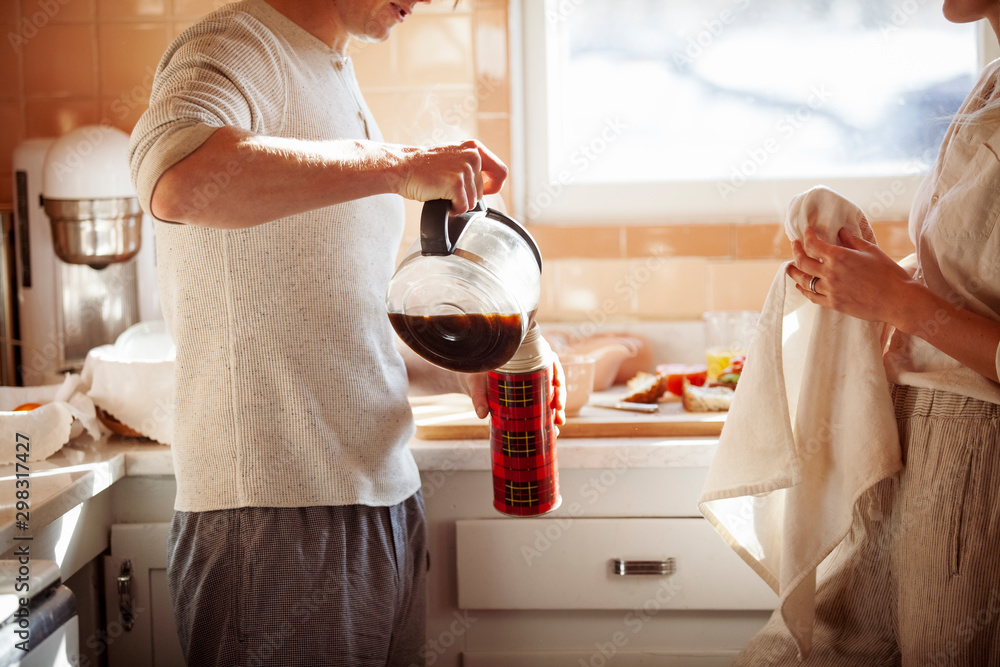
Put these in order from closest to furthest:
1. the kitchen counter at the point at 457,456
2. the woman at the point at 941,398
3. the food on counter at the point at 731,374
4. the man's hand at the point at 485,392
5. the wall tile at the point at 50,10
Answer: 1. the woman at the point at 941,398
2. the man's hand at the point at 485,392
3. the kitchen counter at the point at 457,456
4. the food on counter at the point at 731,374
5. the wall tile at the point at 50,10

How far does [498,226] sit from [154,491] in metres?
0.74

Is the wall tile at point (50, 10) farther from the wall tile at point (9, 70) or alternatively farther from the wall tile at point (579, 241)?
the wall tile at point (579, 241)

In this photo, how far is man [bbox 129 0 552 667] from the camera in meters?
0.93

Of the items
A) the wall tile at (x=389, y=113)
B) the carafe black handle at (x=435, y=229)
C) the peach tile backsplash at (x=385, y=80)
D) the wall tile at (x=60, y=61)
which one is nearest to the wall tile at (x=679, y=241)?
the peach tile backsplash at (x=385, y=80)

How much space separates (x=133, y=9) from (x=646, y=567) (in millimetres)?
1409

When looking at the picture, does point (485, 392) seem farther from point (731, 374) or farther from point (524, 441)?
point (731, 374)

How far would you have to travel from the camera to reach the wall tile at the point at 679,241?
173cm

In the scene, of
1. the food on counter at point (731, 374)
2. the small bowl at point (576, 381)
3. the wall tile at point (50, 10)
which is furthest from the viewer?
the wall tile at point (50, 10)

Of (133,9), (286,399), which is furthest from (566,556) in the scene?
(133,9)

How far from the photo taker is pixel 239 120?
2.74ft

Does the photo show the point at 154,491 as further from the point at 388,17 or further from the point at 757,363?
the point at 757,363

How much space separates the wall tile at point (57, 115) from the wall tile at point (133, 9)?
0.17 m

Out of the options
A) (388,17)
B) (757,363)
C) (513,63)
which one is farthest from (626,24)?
(757,363)

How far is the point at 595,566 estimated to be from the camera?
1.28 m
